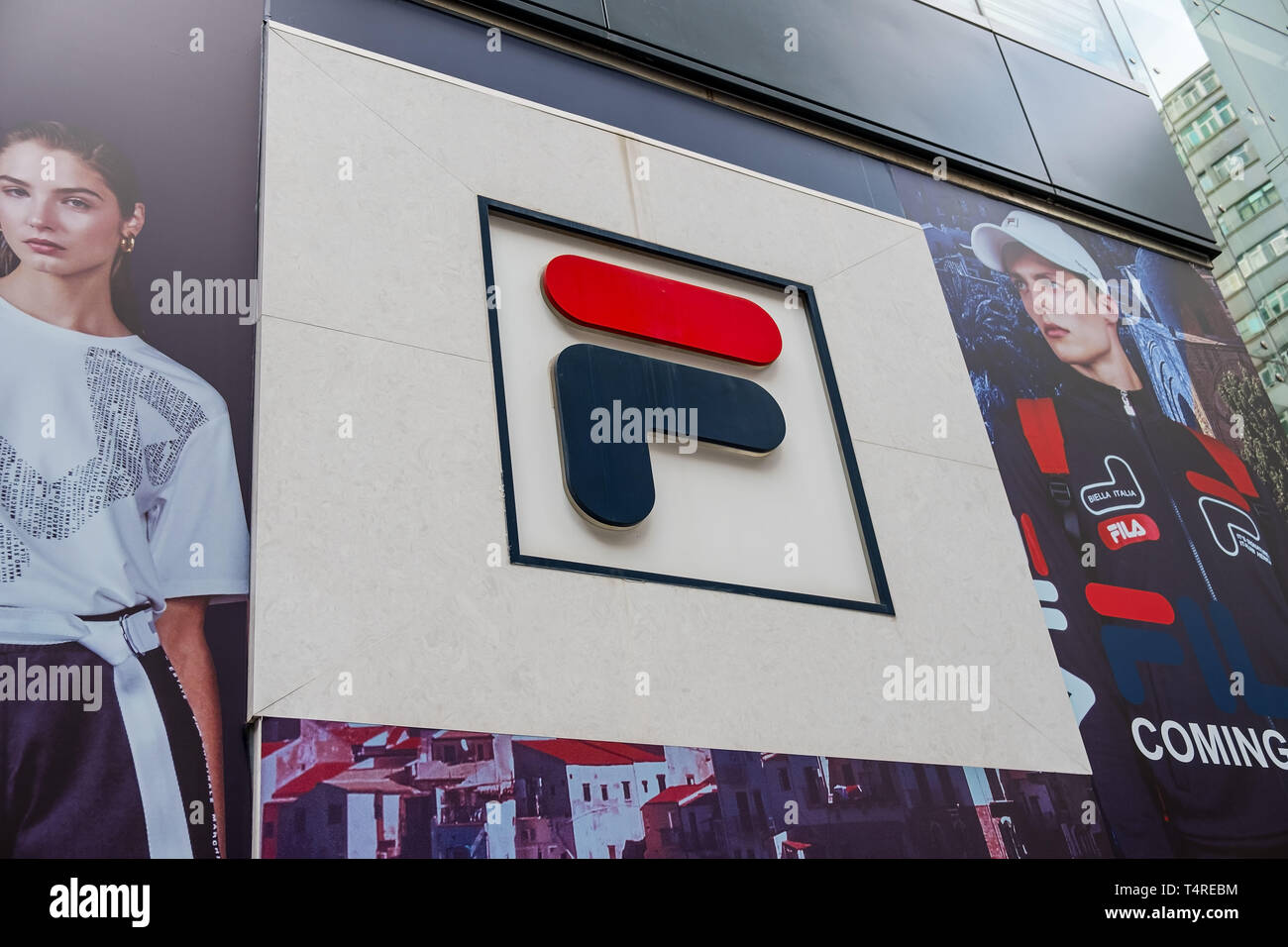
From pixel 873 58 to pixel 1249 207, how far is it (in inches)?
187

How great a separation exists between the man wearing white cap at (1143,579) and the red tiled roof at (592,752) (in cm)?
273

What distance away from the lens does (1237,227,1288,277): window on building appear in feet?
34.4

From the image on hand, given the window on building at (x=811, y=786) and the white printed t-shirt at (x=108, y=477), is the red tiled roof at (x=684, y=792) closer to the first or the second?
the window on building at (x=811, y=786)

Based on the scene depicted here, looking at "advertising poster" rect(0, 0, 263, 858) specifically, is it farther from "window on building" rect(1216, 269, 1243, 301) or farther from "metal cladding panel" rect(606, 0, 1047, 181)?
"window on building" rect(1216, 269, 1243, 301)

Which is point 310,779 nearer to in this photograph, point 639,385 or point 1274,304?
point 639,385

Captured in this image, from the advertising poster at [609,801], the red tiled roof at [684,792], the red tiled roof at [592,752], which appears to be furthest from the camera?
the red tiled roof at [684,792]

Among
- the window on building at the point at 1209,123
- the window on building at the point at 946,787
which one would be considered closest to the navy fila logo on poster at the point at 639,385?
the window on building at the point at 946,787

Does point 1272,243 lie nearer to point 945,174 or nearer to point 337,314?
point 945,174

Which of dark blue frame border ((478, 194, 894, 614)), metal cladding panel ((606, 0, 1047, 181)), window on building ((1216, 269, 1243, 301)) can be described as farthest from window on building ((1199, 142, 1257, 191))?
dark blue frame border ((478, 194, 894, 614))

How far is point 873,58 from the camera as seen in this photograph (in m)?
8.57

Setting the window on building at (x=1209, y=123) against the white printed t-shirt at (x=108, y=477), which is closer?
the white printed t-shirt at (x=108, y=477)

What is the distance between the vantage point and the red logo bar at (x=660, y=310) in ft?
18.6

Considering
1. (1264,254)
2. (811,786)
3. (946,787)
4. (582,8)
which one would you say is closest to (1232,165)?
(1264,254)
